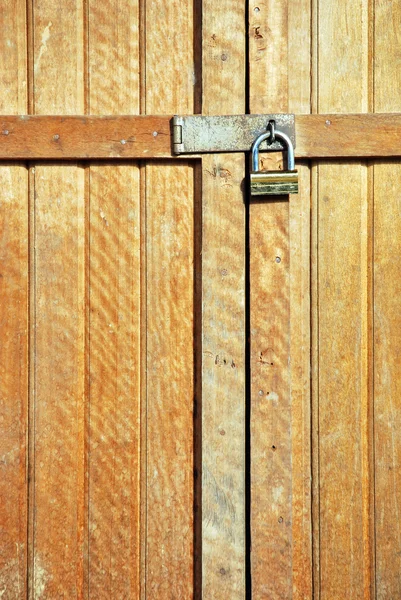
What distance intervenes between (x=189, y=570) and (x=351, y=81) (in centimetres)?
116

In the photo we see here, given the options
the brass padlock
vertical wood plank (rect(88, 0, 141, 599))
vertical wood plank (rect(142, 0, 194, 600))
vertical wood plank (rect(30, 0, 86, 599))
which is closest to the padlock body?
the brass padlock

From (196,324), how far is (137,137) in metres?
0.44

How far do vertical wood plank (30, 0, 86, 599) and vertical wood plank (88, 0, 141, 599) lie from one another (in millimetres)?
36

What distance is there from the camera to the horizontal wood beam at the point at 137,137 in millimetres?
1374

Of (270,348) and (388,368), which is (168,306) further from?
(388,368)

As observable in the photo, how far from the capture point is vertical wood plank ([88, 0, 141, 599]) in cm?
141

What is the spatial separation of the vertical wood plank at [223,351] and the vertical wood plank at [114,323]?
6.4 inches

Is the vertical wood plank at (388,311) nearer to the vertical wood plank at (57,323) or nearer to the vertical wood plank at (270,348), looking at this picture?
the vertical wood plank at (270,348)

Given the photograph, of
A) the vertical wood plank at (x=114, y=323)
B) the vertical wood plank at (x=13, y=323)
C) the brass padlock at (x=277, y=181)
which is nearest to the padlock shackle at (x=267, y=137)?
the brass padlock at (x=277, y=181)

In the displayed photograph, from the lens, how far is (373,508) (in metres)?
1.40

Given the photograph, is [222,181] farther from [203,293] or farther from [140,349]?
[140,349]

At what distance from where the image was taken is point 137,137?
139cm

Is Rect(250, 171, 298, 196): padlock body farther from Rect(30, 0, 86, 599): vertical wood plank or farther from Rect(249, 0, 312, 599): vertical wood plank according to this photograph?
Rect(30, 0, 86, 599): vertical wood plank

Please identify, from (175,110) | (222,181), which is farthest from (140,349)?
(175,110)
